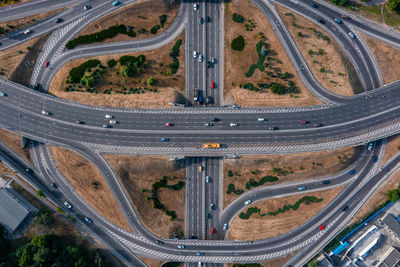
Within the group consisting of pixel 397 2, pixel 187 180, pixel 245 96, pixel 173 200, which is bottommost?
pixel 173 200

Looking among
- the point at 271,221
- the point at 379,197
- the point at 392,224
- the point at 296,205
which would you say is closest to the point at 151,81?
the point at 271,221

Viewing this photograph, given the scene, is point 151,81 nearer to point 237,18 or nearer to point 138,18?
point 138,18

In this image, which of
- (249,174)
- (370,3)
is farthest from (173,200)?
(370,3)

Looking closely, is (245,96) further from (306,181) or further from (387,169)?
(387,169)

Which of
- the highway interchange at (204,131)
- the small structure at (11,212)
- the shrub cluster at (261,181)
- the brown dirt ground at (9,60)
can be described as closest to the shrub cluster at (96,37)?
the highway interchange at (204,131)

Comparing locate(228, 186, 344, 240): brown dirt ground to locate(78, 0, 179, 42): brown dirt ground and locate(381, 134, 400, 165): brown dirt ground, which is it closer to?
locate(381, 134, 400, 165): brown dirt ground

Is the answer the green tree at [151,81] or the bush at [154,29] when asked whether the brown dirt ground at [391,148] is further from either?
the bush at [154,29]
